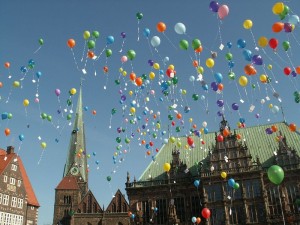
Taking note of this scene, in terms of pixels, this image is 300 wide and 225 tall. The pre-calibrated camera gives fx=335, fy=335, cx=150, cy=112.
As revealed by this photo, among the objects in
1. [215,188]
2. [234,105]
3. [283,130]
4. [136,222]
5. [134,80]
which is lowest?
[136,222]

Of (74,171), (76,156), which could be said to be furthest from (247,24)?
(74,171)

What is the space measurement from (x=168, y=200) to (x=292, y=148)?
16.8 m

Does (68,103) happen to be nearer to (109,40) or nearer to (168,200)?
(109,40)

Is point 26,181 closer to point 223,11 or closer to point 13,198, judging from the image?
point 13,198

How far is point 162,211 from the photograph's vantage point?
42.6 meters

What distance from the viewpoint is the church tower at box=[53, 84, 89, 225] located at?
67.1m

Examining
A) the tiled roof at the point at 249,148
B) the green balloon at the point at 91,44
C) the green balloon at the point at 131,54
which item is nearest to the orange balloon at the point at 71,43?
the green balloon at the point at 91,44

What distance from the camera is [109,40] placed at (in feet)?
62.8

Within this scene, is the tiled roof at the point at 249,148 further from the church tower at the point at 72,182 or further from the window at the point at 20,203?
the window at the point at 20,203

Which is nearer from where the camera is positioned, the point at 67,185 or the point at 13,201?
the point at 13,201

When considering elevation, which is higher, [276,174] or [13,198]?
[13,198]

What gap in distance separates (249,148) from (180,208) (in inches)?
472

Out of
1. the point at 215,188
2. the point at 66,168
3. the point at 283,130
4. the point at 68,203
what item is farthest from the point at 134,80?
the point at 66,168

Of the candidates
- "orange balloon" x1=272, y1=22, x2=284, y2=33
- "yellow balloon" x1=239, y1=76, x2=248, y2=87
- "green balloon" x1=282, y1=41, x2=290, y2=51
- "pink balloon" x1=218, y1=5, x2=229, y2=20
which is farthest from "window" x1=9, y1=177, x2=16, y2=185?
"orange balloon" x1=272, y1=22, x2=284, y2=33
